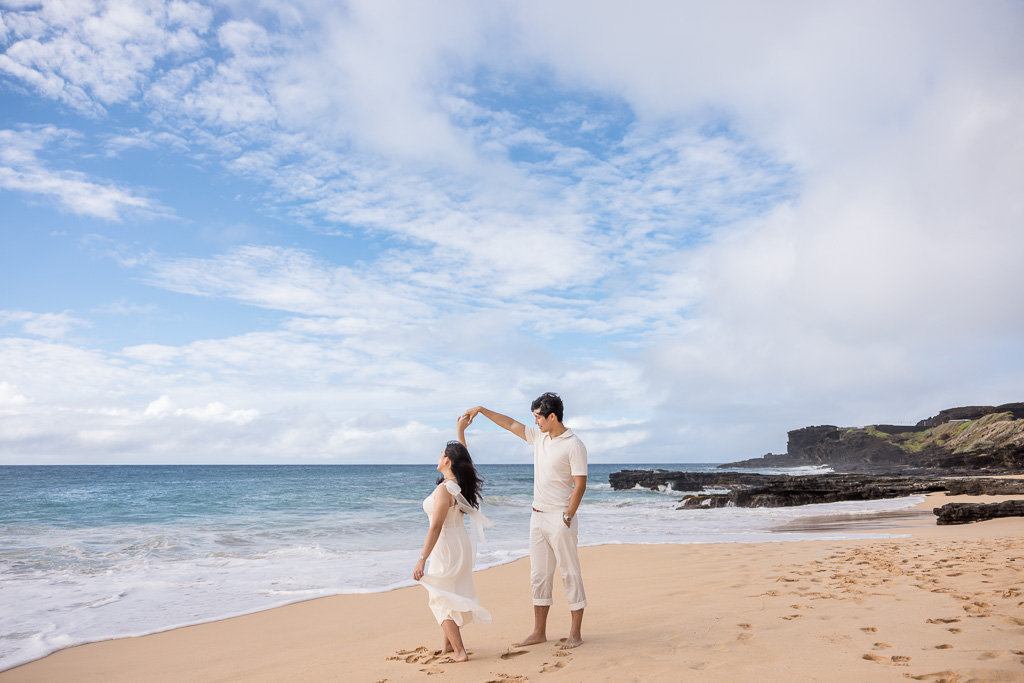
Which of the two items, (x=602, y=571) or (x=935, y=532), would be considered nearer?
(x=602, y=571)

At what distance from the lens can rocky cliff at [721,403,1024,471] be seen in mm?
47056

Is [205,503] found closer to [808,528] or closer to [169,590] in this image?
[169,590]

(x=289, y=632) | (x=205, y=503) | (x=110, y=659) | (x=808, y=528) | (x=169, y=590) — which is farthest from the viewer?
(x=205, y=503)

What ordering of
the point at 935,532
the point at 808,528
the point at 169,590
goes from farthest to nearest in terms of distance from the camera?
the point at 808,528
the point at 935,532
the point at 169,590

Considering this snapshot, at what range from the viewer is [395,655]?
198 inches

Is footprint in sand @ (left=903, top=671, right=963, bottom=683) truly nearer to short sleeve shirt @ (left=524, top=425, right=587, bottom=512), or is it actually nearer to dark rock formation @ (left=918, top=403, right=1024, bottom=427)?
short sleeve shirt @ (left=524, top=425, right=587, bottom=512)

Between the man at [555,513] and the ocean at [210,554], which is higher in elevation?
the man at [555,513]

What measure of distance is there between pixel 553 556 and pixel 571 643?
26.2 inches

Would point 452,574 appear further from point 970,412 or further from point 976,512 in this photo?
point 970,412

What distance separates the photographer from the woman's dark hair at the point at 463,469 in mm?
4816

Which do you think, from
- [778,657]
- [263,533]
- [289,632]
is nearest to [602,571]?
[289,632]

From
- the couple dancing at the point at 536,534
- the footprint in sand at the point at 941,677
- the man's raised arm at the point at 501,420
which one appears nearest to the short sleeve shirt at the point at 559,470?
the couple dancing at the point at 536,534

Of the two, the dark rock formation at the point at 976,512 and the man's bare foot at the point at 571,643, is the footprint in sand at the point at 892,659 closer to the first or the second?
the man's bare foot at the point at 571,643

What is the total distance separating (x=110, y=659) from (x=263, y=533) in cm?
978
